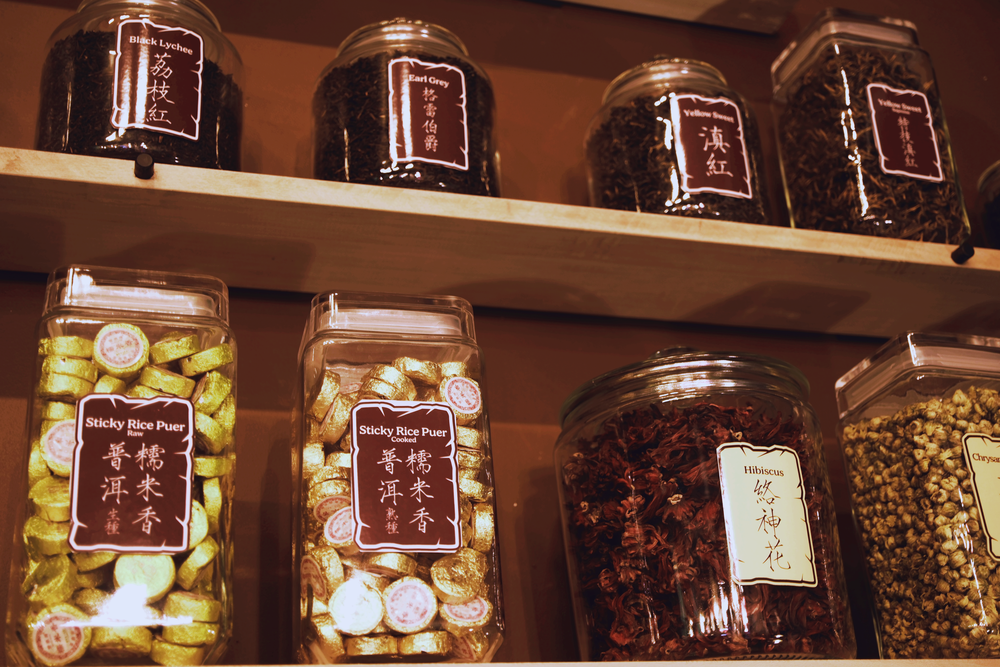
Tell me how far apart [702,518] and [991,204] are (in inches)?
33.1

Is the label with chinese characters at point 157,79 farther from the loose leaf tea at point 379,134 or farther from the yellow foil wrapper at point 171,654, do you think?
the yellow foil wrapper at point 171,654

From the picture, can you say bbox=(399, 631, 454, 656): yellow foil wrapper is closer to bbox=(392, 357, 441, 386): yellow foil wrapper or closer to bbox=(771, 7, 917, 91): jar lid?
bbox=(392, 357, 441, 386): yellow foil wrapper

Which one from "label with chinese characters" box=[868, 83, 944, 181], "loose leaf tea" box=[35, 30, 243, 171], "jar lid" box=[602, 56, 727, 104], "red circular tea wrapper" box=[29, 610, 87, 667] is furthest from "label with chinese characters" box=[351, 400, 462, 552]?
"label with chinese characters" box=[868, 83, 944, 181]

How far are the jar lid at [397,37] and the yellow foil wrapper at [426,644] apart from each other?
27.0 inches

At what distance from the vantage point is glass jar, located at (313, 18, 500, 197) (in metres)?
0.99

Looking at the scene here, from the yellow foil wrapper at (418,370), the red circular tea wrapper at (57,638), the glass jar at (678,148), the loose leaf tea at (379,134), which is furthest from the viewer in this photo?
the glass jar at (678,148)

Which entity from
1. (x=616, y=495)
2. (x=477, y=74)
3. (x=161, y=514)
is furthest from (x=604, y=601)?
(x=477, y=74)

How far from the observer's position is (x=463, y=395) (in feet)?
2.86

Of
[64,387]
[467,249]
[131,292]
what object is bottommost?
[64,387]

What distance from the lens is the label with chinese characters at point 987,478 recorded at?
2.97ft

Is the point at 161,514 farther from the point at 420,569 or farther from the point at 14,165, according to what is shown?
the point at 14,165

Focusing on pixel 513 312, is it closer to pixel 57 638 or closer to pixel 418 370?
pixel 418 370

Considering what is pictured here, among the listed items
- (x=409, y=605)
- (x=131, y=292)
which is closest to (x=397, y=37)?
(x=131, y=292)

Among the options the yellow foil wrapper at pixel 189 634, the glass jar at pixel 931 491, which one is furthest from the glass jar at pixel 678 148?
the yellow foil wrapper at pixel 189 634
